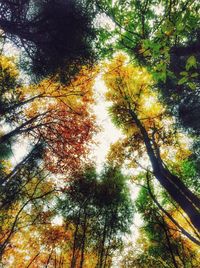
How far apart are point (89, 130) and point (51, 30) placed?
682 cm

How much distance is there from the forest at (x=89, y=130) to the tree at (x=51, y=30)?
1.0 inches

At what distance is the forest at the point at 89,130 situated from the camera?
5.84 m

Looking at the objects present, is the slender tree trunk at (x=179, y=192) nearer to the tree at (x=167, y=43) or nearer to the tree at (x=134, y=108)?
the tree at (x=167, y=43)

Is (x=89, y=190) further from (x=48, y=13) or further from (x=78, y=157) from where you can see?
(x=48, y=13)

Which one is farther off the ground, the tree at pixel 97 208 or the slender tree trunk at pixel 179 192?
the tree at pixel 97 208

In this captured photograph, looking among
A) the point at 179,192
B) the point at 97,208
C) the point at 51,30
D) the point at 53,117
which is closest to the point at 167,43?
the point at 51,30

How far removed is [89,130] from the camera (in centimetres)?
1184

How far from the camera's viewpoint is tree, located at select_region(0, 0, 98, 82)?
5102mm

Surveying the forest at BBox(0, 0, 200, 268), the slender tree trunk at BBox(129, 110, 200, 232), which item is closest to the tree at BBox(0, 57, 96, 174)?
the forest at BBox(0, 0, 200, 268)

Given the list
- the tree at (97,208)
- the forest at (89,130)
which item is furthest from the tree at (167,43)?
the tree at (97,208)

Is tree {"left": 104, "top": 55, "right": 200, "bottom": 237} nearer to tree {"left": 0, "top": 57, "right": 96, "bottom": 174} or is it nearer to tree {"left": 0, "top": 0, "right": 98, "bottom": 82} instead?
tree {"left": 0, "top": 57, "right": 96, "bottom": 174}

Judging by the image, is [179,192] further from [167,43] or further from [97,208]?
[97,208]

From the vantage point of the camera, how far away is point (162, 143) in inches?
489

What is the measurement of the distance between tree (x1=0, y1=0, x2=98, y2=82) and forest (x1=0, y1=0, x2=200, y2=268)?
0.09 feet
